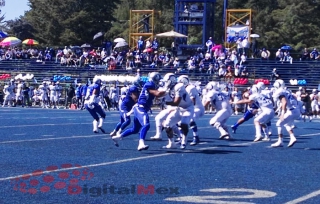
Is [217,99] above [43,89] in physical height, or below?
above

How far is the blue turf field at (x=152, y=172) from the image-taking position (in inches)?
357

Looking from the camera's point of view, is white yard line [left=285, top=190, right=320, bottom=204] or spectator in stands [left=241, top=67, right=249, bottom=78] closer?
white yard line [left=285, top=190, right=320, bottom=204]

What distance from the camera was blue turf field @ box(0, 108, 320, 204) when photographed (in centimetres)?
907

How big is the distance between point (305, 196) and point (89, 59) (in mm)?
34573

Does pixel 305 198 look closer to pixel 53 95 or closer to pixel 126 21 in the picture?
pixel 53 95

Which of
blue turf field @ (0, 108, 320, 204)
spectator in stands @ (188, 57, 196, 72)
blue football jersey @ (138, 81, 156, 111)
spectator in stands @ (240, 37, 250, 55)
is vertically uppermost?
spectator in stands @ (240, 37, 250, 55)

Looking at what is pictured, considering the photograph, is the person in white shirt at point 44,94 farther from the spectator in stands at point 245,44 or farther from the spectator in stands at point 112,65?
the spectator in stands at point 245,44

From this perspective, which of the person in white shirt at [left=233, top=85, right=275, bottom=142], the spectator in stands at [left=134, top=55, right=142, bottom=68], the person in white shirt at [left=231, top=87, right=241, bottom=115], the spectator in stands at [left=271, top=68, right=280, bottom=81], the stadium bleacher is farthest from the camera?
the spectator in stands at [left=134, top=55, right=142, bottom=68]

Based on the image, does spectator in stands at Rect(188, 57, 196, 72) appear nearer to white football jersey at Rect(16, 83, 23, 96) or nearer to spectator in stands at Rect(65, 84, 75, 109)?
spectator in stands at Rect(65, 84, 75, 109)

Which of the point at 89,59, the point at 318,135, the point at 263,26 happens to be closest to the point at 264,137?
the point at 318,135

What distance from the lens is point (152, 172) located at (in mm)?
11164

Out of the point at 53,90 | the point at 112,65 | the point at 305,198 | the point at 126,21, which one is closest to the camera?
the point at 305,198

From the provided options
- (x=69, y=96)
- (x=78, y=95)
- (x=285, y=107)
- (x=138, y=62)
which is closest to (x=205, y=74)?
(x=138, y=62)

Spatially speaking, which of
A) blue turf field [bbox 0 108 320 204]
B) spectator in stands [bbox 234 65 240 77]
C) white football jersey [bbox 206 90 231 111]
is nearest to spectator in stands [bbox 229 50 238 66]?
spectator in stands [bbox 234 65 240 77]
